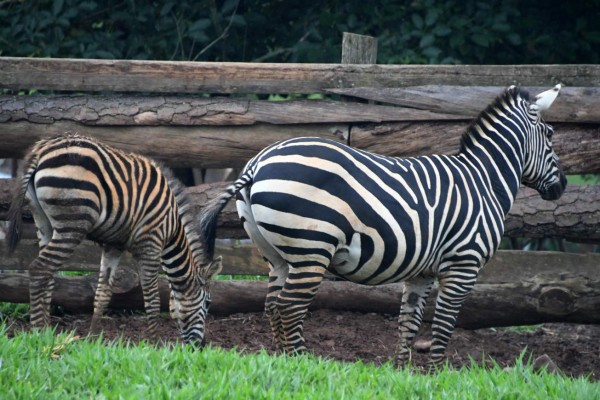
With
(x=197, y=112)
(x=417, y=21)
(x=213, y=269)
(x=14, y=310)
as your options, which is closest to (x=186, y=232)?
(x=213, y=269)

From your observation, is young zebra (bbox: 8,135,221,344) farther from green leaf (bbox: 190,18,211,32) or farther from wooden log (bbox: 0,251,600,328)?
green leaf (bbox: 190,18,211,32)

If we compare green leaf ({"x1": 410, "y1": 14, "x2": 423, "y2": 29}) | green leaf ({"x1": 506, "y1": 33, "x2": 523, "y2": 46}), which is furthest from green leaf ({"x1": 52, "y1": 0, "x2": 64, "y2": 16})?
green leaf ({"x1": 506, "y1": 33, "x2": 523, "y2": 46})

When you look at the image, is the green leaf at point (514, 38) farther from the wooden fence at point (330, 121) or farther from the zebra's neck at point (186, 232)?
the zebra's neck at point (186, 232)

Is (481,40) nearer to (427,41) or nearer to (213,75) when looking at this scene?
(427,41)

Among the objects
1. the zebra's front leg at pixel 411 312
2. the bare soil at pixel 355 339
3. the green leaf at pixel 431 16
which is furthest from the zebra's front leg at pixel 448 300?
the green leaf at pixel 431 16

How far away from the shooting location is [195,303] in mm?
7656

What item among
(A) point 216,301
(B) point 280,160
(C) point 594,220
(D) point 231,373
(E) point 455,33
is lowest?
(A) point 216,301

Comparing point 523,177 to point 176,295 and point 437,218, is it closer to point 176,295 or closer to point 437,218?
point 437,218

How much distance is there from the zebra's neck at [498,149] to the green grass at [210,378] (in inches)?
77.9

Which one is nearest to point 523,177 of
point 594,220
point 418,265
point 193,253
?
point 594,220

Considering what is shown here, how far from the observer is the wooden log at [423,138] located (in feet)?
26.6

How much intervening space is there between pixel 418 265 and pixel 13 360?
3114mm

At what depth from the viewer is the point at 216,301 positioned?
8500mm

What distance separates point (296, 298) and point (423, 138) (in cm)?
239
